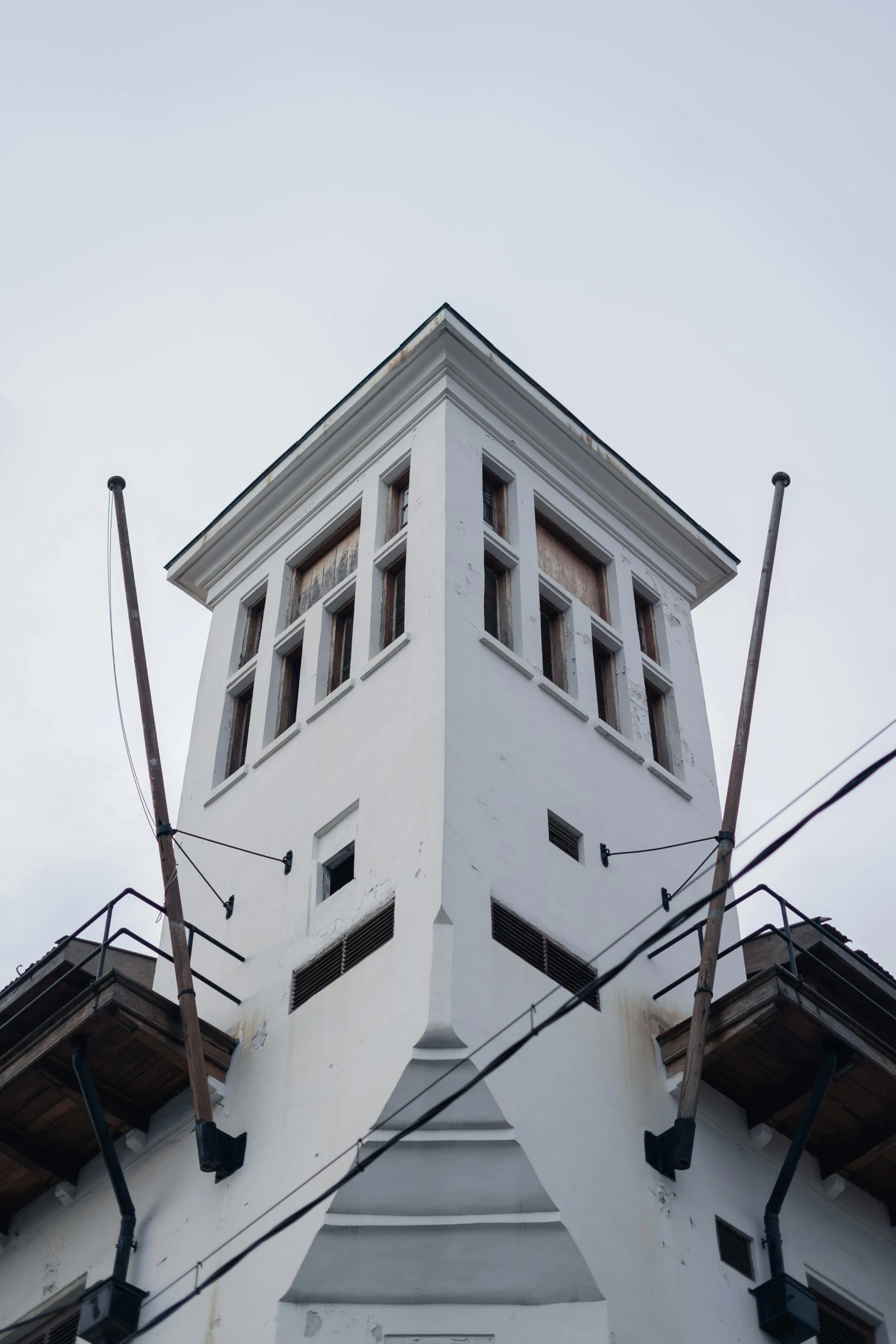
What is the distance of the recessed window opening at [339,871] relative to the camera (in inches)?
866

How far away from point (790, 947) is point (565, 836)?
12.8 ft

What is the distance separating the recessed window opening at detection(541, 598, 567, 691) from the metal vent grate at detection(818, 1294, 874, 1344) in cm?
938

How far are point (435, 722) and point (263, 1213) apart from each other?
6.57 metres

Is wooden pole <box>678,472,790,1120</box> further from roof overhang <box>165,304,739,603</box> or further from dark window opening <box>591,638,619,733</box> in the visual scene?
roof overhang <box>165,304,739,603</box>

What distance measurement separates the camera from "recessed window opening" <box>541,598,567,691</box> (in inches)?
1010

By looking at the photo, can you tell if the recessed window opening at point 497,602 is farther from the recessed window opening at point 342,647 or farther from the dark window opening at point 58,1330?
the dark window opening at point 58,1330

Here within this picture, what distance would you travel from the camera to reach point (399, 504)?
1102 inches

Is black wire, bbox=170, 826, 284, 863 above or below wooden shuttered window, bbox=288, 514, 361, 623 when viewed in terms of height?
below

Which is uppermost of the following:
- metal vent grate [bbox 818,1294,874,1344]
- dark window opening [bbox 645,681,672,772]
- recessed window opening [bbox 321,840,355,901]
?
dark window opening [bbox 645,681,672,772]

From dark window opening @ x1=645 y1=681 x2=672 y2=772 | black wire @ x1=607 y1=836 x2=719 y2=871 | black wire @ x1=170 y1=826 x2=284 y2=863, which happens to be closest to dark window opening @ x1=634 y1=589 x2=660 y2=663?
dark window opening @ x1=645 y1=681 x2=672 y2=772

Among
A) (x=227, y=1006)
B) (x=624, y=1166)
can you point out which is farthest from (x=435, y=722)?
(x=624, y=1166)

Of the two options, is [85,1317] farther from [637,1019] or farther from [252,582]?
[252,582]

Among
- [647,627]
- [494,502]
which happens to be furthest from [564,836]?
[647,627]

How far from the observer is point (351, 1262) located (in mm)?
16844
